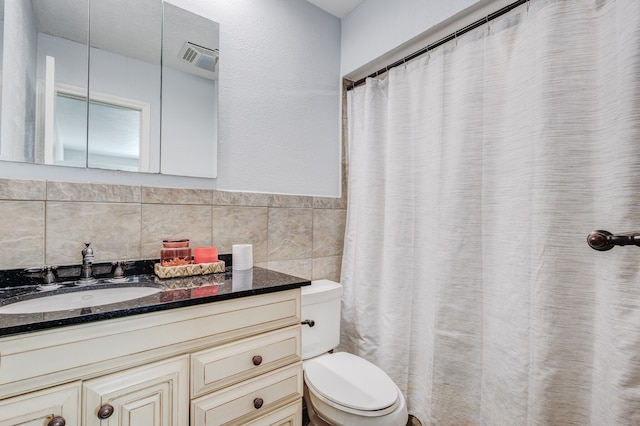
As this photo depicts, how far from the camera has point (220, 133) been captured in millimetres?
1539

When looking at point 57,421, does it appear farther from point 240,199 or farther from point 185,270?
point 240,199

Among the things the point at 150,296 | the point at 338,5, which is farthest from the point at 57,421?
the point at 338,5

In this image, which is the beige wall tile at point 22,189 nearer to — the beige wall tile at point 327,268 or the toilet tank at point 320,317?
the toilet tank at point 320,317

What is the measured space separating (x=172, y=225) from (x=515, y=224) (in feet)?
4.79

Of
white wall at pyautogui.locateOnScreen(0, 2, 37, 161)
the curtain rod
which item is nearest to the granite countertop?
white wall at pyautogui.locateOnScreen(0, 2, 37, 161)

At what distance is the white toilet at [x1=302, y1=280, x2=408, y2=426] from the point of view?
1.14 metres

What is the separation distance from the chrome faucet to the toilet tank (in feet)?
2.92

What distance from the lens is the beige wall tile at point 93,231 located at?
44.8 inches

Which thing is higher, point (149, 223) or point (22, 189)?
point (22, 189)

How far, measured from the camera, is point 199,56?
4.87 ft

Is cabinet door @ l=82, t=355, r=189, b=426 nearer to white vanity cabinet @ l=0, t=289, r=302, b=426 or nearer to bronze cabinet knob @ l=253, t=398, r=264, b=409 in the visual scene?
white vanity cabinet @ l=0, t=289, r=302, b=426

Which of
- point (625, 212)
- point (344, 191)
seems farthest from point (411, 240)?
point (625, 212)

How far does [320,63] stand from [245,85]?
0.58 meters

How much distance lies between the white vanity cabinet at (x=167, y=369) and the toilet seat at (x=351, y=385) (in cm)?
15
